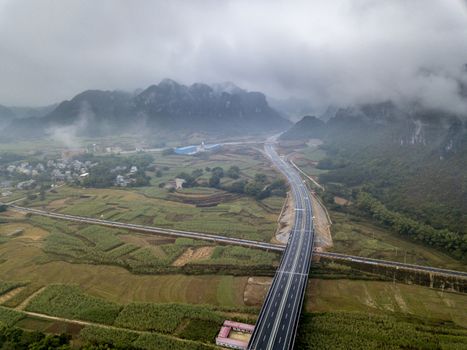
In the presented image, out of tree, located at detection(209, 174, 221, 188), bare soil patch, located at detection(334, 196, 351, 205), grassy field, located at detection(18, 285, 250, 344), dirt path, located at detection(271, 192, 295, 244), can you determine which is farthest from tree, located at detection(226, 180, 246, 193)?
grassy field, located at detection(18, 285, 250, 344)

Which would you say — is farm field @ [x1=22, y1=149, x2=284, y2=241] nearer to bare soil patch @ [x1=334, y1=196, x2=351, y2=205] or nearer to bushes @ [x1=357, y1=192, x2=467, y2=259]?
bare soil patch @ [x1=334, y1=196, x2=351, y2=205]

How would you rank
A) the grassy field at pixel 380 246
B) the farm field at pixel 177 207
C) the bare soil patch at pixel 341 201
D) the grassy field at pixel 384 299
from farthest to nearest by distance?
the bare soil patch at pixel 341 201
the farm field at pixel 177 207
the grassy field at pixel 380 246
the grassy field at pixel 384 299

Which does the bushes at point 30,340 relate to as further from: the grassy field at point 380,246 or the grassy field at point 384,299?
the grassy field at point 380,246

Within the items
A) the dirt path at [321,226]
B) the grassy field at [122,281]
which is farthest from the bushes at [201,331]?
the dirt path at [321,226]

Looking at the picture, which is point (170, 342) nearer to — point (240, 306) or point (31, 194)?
point (240, 306)

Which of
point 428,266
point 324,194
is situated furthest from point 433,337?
point 324,194
